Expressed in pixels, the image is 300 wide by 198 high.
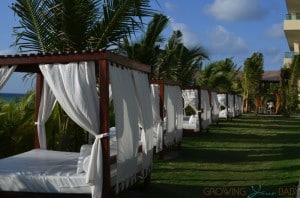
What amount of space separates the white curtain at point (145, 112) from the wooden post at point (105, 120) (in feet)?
4.43

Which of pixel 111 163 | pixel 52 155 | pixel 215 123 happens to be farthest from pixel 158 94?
pixel 215 123

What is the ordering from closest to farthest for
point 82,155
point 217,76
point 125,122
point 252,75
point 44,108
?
1. point 82,155
2. point 125,122
3. point 44,108
4. point 217,76
5. point 252,75

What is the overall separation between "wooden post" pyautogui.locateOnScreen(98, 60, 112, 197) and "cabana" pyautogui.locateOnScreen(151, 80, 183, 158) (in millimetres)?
5452

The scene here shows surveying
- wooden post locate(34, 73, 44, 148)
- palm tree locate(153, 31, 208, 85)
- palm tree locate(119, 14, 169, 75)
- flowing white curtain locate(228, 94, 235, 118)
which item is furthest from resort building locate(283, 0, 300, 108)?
wooden post locate(34, 73, 44, 148)

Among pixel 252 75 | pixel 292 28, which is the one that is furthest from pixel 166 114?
pixel 252 75

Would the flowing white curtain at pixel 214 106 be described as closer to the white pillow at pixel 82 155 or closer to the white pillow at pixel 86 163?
the white pillow at pixel 82 155

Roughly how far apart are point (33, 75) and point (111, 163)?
11.7ft

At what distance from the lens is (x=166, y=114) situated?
13344 mm

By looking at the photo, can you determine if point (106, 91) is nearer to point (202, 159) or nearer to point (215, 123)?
point (202, 159)

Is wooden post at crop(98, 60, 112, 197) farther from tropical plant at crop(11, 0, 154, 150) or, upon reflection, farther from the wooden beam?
tropical plant at crop(11, 0, 154, 150)

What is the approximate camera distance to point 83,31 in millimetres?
10062

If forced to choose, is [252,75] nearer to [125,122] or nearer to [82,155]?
[125,122]

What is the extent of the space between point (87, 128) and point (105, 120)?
0.27 meters

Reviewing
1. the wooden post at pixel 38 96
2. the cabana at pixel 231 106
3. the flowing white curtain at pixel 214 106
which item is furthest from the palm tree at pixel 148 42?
the cabana at pixel 231 106
